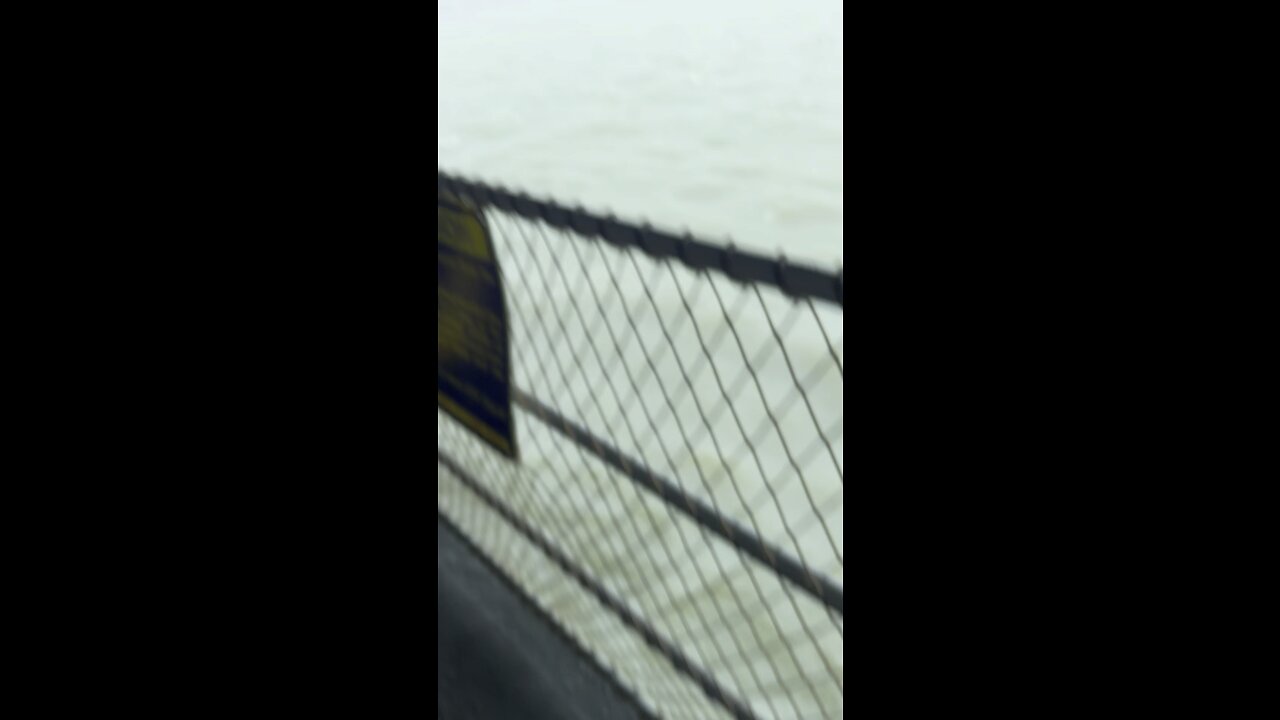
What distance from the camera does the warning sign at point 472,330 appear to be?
1934 mm

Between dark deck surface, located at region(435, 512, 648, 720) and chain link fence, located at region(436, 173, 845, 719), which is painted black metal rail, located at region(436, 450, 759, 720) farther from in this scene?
dark deck surface, located at region(435, 512, 648, 720)

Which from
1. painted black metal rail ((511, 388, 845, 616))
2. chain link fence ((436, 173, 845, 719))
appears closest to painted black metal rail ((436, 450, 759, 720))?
chain link fence ((436, 173, 845, 719))

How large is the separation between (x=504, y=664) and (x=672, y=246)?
1047 millimetres

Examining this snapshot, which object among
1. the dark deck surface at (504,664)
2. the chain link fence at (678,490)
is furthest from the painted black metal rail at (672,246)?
the dark deck surface at (504,664)

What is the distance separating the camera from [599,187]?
25.7 ft

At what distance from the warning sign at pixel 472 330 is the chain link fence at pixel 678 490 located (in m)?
0.05

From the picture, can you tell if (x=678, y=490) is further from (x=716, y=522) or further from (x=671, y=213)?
(x=671, y=213)

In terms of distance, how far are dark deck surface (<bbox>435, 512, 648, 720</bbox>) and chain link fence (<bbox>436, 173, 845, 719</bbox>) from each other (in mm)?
39

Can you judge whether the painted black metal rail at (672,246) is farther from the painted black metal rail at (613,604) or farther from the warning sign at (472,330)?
the painted black metal rail at (613,604)

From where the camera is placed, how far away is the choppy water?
2.74 meters
